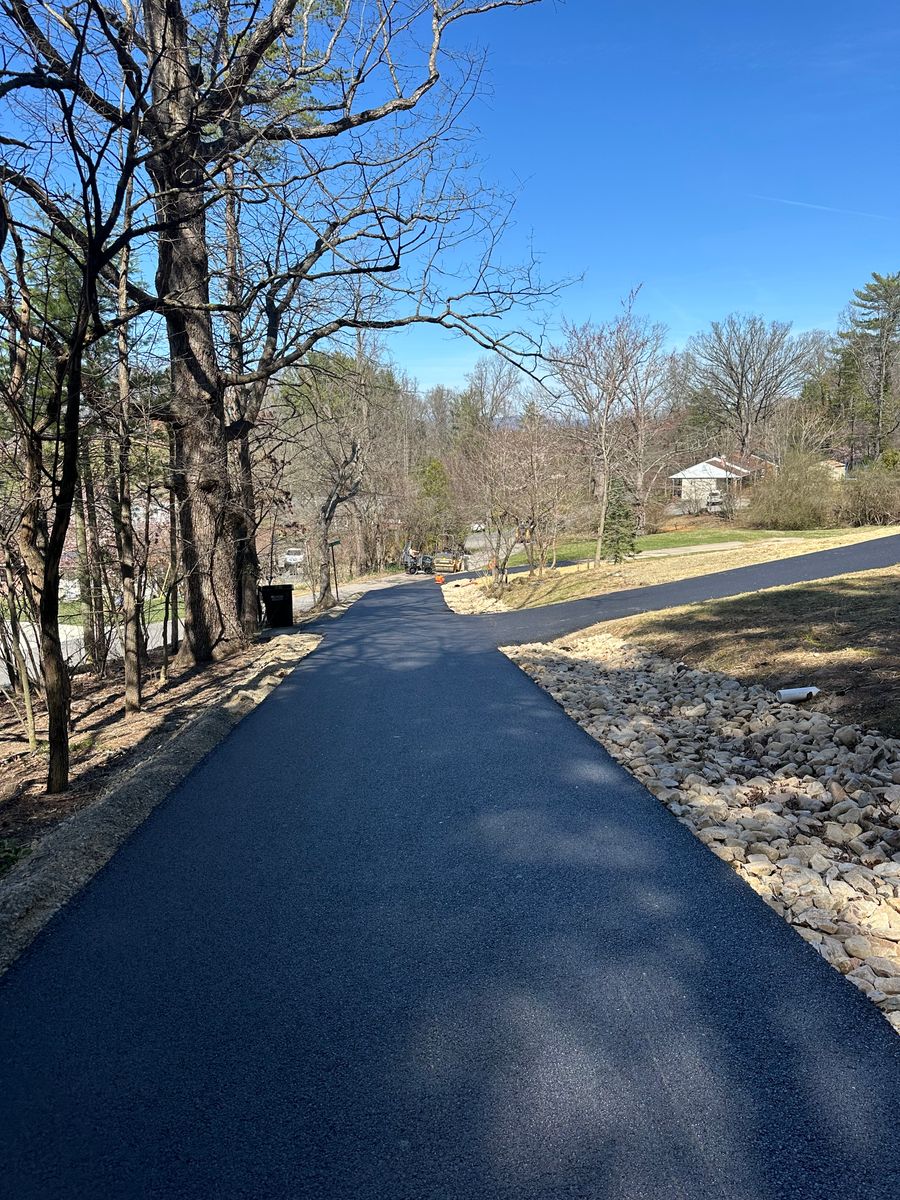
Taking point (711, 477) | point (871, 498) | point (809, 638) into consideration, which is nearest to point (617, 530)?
point (871, 498)

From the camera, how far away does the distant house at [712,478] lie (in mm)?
48781

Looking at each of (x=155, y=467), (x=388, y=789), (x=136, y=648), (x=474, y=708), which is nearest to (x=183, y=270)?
(x=155, y=467)

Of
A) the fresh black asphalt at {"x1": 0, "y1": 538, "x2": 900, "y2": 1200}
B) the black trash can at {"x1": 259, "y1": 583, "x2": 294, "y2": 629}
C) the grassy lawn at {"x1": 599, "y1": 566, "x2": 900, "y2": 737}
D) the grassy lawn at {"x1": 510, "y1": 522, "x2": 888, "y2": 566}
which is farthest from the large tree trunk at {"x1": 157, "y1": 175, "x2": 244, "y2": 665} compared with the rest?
the grassy lawn at {"x1": 510, "y1": 522, "x2": 888, "y2": 566}

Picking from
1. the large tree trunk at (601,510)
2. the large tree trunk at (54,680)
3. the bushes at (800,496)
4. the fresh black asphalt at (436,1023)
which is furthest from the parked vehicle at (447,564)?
the fresh black asphalt at (436,1023)

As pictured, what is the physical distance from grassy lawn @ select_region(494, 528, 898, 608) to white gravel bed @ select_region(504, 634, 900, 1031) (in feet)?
36.1

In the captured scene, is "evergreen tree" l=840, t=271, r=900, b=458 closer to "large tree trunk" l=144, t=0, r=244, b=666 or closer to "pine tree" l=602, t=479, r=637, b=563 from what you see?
"pine tree" l=602, t=479, r=637, b=563

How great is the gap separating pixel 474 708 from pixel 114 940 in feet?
14.7

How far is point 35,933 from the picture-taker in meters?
3.27

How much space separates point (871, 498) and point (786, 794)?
28500mm

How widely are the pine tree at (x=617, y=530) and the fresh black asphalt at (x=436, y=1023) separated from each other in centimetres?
2098

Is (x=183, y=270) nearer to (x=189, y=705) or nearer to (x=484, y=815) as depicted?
(x=189, y=705)

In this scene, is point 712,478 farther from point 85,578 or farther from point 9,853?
point 9,853

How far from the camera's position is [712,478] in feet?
171

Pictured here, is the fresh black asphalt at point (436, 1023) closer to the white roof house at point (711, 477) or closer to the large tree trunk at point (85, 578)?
the large tree trunk at point (85, 578)
